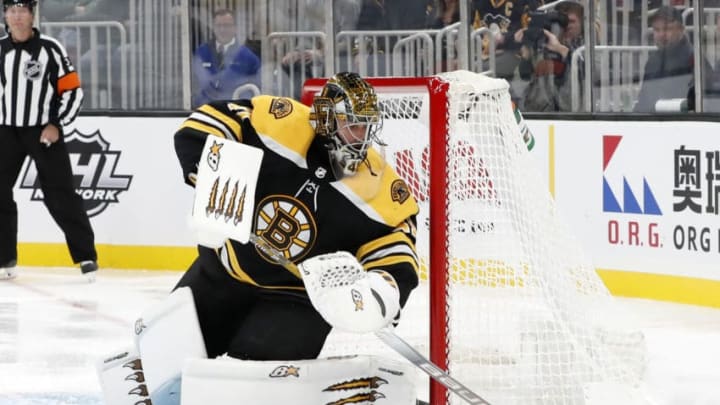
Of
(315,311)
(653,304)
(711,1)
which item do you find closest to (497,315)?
(315,311)

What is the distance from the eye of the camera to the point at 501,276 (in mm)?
3893

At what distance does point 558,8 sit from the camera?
23.7 feet

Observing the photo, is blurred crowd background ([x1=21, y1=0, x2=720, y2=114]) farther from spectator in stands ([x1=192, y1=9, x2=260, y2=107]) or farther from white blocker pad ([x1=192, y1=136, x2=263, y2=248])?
white blocker pad ([x1=192, y1=136, x2=263, y2=248])

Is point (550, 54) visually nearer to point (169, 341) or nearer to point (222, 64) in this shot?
point (222, 64)

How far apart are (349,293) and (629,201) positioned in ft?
11.5

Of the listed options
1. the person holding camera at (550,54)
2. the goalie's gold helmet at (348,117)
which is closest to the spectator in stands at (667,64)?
the person holding camera at (550,54)

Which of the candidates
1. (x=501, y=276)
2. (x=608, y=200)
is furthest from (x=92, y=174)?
(x=501, y=276)

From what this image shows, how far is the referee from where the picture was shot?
23.6 ft

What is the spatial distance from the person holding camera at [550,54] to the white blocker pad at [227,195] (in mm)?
3852

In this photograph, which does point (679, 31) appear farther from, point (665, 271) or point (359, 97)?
point (359, 97)

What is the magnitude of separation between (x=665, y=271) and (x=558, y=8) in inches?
57.1

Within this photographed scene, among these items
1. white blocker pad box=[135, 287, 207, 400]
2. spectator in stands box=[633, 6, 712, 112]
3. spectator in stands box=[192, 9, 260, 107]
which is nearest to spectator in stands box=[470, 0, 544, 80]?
spectator in stands box=[633, 6, 712, 112]

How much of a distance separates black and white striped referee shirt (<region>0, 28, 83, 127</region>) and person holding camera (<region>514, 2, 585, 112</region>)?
80.1 inches

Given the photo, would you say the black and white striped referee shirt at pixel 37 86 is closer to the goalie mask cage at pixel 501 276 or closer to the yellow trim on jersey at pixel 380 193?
the goalie mask cage at pixel 501 276
